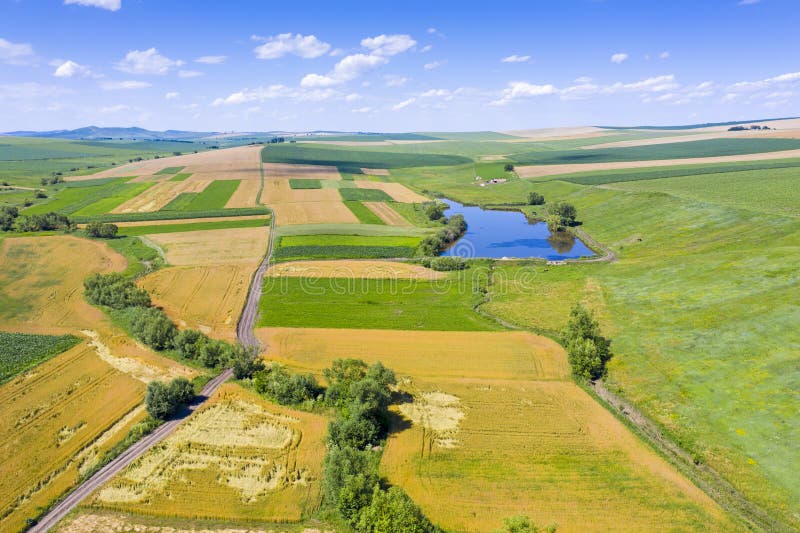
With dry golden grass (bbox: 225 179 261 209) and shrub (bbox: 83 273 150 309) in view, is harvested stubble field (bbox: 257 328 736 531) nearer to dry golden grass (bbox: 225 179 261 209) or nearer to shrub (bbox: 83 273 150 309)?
shrub (bbox: 83 273 150 309)

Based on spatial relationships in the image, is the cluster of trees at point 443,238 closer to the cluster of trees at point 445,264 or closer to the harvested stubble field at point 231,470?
the cluster of trees at point 445,264

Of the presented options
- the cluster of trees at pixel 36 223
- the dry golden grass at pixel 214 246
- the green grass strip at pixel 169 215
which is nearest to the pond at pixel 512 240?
the dry golden grass at pixel 214 246

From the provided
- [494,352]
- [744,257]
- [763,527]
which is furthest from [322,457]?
[744,257]

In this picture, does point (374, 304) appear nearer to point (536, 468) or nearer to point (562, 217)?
point (536, 468)

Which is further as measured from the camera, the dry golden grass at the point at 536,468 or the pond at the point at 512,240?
the pond at the point at 512,240

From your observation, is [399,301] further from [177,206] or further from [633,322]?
[177,206]

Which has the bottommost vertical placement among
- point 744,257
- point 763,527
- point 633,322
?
point 763,527

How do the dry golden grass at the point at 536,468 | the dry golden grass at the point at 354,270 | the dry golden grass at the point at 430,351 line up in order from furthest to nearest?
the dry golden grass at the point at 354,270 → the dry golden grass at the point at 430,351 → the dry golden grass at the point at 536,468
